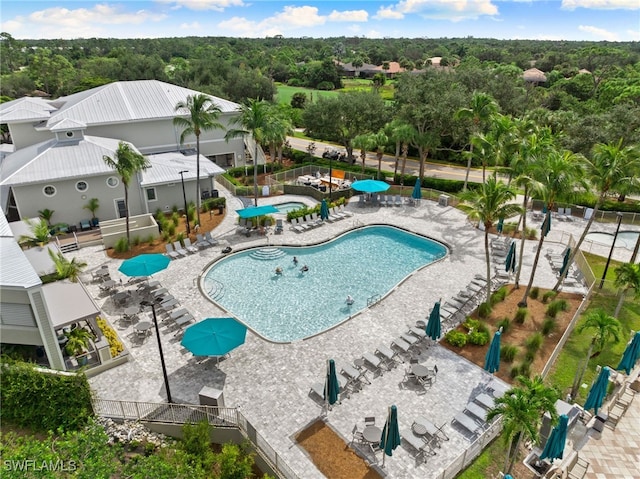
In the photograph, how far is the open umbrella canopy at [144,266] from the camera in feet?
→ 75.8

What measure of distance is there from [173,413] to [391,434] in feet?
26.4

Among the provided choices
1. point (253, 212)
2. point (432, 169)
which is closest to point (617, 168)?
point (253, 212)

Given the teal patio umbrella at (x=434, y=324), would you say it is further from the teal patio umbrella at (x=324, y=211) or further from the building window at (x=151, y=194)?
the building window at (x=151, y=194)

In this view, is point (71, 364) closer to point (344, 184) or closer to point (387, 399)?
point (387, 399)

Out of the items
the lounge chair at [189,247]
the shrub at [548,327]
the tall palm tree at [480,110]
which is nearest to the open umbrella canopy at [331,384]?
the shrub at [548,327]

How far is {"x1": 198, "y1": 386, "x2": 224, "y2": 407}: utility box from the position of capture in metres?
15.6

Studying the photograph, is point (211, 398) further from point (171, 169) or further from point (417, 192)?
point (417, 192)

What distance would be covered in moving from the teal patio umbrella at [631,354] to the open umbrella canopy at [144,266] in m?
23.0

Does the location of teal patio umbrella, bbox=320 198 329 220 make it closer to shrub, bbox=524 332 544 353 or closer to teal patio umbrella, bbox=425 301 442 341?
teal patio umbrella, bbox=425 301 442 341

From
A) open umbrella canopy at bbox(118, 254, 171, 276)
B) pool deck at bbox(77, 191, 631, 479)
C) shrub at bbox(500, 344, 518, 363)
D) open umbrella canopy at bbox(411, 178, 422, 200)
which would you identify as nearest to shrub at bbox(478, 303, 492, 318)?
pool deck at bbox(77, 191, 631, 479)

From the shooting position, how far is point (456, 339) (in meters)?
20.2

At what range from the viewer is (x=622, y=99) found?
58250mm

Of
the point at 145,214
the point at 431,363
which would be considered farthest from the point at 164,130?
the point at 431,363

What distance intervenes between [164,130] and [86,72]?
237 feet
